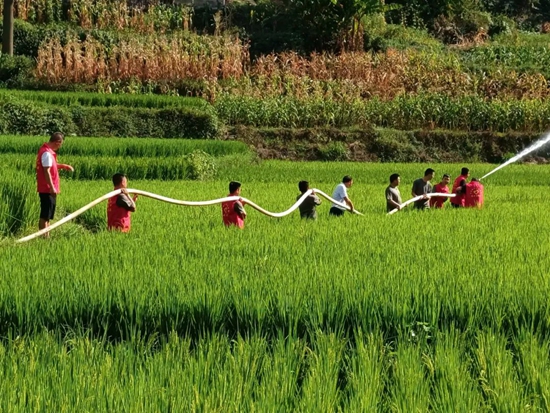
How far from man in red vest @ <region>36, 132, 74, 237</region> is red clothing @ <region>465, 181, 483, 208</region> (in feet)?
19.9

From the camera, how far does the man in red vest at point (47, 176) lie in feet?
30.1

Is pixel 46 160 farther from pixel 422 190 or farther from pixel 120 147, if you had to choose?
pixel 120 147

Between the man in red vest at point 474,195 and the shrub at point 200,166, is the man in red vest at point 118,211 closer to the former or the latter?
the man in red vest at point 474,195

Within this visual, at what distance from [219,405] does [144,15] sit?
101 ft

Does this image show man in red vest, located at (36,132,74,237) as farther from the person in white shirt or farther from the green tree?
the green tree

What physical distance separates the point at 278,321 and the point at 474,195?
27.2 ft

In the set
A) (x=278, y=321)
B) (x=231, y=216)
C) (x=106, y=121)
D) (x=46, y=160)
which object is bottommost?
(x=278, y=321)

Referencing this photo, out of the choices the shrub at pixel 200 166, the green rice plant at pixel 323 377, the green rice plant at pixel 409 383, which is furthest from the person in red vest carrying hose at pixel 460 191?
the green rice plant at pixel 409 383

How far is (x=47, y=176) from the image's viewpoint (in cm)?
920

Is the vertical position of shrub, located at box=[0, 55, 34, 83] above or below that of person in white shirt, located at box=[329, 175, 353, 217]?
above

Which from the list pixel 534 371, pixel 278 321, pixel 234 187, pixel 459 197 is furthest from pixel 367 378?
pixel 459 197

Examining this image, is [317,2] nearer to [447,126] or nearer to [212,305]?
[447,126]

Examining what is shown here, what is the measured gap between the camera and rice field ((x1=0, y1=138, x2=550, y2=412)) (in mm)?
3506

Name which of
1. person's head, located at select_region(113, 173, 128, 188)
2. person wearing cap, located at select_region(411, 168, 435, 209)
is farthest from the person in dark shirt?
person's head, located at select_region(113, 173, 128, 188)
